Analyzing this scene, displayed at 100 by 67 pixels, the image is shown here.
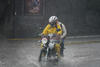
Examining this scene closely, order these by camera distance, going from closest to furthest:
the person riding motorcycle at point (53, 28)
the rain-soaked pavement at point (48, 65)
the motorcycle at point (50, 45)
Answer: the motorcycle at point (50, 45) < the person riding motorcycle at point (53, 28) < the rain-soaked pavement at point (48, 65)

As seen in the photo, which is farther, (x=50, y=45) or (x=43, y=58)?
(x=43, y=58)

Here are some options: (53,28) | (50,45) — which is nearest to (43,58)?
(50,45)

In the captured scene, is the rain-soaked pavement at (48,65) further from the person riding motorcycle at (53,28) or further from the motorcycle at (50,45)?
the person riding motorcycle at (53,28)

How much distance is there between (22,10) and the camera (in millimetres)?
18422

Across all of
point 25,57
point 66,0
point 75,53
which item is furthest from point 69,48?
point 66,0

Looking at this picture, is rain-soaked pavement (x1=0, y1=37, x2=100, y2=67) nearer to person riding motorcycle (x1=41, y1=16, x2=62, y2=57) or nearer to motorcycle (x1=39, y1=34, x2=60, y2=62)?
motorcycle (x1=39, y1=34, x2=60, y2=62)

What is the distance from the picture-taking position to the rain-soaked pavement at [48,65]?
33.5ft

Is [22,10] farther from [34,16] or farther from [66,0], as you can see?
[66,0]

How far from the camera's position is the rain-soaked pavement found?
33.5 ft

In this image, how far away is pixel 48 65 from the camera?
9945mm

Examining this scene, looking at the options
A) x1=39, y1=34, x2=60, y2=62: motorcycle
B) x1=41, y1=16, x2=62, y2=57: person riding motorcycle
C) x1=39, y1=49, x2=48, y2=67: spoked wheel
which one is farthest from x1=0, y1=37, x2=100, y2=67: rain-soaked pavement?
x1=41, y1=16, x2=62, y2=57: person riding motorcycle

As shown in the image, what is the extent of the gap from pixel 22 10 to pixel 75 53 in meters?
6.79

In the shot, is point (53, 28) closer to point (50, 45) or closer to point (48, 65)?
point (50, 45)

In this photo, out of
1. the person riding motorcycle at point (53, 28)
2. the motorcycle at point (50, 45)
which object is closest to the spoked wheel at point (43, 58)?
the motorcycle at point (50, 45)
